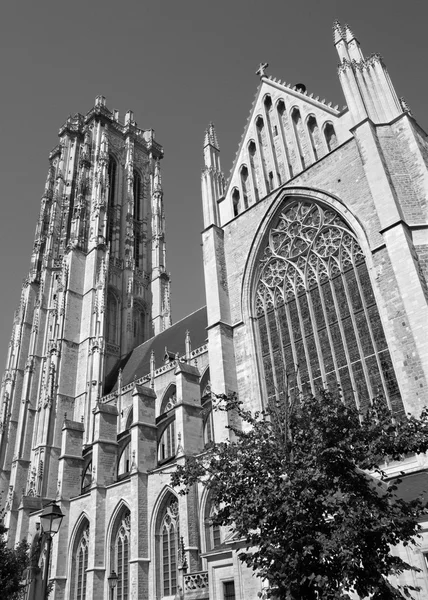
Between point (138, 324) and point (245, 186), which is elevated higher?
point (138, 324)

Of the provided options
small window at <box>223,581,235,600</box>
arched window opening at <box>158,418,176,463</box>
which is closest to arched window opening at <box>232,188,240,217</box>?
arched window opening at <box>158,418,176,463</box>

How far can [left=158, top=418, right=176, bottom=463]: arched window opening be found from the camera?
2395 cm

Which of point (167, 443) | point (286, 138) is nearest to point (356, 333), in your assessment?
point (286, 138)

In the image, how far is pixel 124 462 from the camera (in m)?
25.7

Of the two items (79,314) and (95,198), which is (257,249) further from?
(95,198)

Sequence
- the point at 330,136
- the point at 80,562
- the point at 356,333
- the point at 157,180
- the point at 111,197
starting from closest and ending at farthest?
the point at 356,333
the point at 330,136
the point at 80,562
the point at 111,197
the point at 157,180

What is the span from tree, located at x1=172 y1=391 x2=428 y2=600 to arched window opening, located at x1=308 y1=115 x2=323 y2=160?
10.5 m

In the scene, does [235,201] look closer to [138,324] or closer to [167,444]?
[167,444]

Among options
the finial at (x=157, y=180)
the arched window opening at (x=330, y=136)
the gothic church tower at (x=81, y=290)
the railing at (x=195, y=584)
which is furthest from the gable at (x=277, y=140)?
the finial at (x=157, y=180)

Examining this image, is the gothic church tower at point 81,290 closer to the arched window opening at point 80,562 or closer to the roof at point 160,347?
the roof at point 160,347

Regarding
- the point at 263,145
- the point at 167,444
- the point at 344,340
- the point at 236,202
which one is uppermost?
the point at 263,145

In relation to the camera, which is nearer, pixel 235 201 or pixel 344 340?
pixel 344 340

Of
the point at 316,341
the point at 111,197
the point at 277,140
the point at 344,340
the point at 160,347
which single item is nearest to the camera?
the point at 344,340

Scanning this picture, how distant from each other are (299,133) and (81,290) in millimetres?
23525
